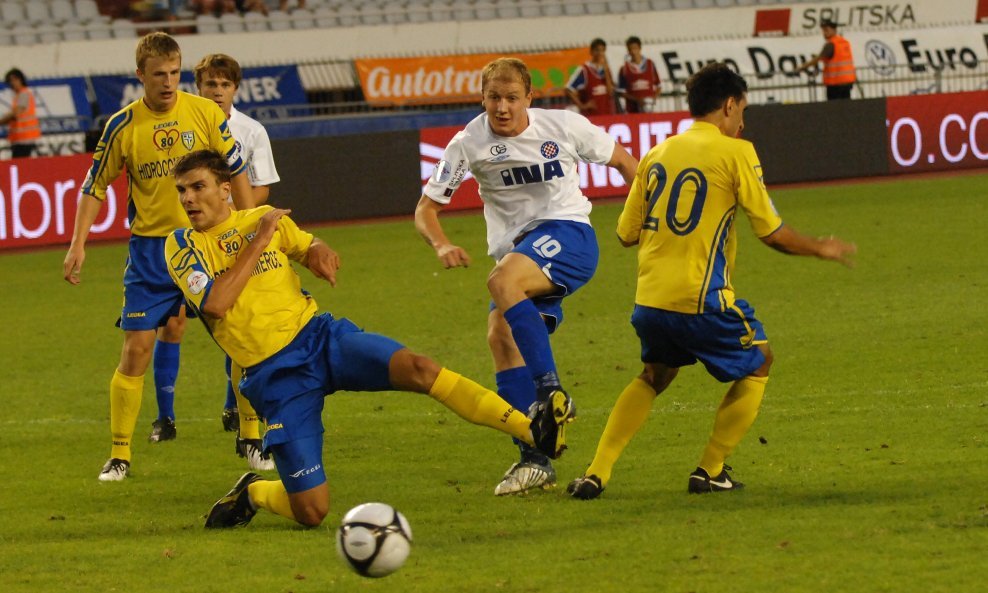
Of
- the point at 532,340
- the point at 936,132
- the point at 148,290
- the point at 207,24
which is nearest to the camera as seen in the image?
the point at 532,340

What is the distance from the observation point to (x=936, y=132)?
64.9ft

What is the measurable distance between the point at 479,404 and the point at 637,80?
16585 millimetres

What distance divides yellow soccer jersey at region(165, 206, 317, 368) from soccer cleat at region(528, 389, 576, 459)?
3.43ft

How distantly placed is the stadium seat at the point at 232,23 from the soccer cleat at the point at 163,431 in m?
18.8

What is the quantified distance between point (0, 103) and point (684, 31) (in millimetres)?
13336

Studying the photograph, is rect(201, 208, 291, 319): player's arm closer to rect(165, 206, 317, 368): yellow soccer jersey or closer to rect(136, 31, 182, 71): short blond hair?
rect(165, 206, 317, 368): yellow soccer jersey

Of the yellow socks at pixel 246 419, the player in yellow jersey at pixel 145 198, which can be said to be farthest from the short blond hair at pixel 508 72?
the yellow socks at pixel 246 419

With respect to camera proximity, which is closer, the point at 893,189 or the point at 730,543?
the point at 730,543

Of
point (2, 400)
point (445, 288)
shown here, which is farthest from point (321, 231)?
point (2, 400)

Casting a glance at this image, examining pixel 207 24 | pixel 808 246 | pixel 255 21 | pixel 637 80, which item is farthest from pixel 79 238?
pixel 255 21

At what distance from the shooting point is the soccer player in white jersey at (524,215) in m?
6.38

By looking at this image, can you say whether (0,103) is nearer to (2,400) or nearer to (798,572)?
(2,400)

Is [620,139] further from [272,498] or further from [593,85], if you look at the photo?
[272,498]

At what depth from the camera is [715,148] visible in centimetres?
583
